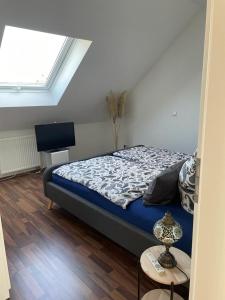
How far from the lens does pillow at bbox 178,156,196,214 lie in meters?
1.70

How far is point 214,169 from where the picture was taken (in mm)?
674

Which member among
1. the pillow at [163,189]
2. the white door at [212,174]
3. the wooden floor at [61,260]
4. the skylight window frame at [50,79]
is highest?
the skylight window frame at [50,79]

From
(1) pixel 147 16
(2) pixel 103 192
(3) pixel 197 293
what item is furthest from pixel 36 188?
(3) pixel 197 293

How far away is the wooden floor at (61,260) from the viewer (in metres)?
1.73

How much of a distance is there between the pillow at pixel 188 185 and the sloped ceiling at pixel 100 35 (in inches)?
80.5

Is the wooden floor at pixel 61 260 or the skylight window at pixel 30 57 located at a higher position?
the skylight window at pixel 30 57

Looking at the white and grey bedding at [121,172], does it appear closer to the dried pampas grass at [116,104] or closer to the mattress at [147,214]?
the mattress at [147,214]

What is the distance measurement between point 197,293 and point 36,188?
324 cm

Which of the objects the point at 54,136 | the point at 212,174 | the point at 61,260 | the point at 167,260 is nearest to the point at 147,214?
the point at 167,260

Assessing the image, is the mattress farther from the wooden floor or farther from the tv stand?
the tv stand

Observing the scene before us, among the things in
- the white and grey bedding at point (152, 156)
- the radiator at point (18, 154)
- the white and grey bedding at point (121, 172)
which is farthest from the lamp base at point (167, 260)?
the radiator at point (18, 154)

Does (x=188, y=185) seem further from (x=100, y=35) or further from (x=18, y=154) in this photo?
(x=18, y=154)

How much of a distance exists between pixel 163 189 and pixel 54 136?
2.87 m

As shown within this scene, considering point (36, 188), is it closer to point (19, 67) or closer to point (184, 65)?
point (19, 67)
